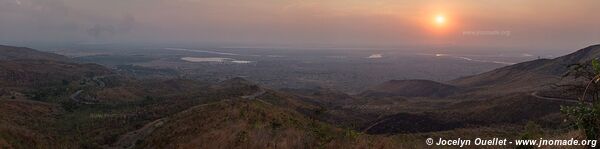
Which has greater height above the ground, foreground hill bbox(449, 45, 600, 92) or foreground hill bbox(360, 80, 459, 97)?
foreground hill bbox(449, 45, 600, 92)

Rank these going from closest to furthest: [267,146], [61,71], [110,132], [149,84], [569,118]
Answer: [569,118] < [267,146] < [110,132] < [149,84] < [61,71]

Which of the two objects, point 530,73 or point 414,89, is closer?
point 530,73

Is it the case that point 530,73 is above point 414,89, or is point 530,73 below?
above

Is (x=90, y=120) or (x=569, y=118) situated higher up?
(x=569, y=118)

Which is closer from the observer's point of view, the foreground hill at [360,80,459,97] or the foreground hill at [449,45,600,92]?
the foreground hill at [449,45,600,92]

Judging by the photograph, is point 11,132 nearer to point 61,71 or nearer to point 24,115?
point 24,115

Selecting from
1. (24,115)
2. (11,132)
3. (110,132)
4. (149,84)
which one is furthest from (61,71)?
(11,132)

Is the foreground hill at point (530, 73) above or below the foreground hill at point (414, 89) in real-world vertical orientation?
above

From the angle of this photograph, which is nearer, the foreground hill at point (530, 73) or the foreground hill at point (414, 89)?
the foreground hill at point (530, 73)
